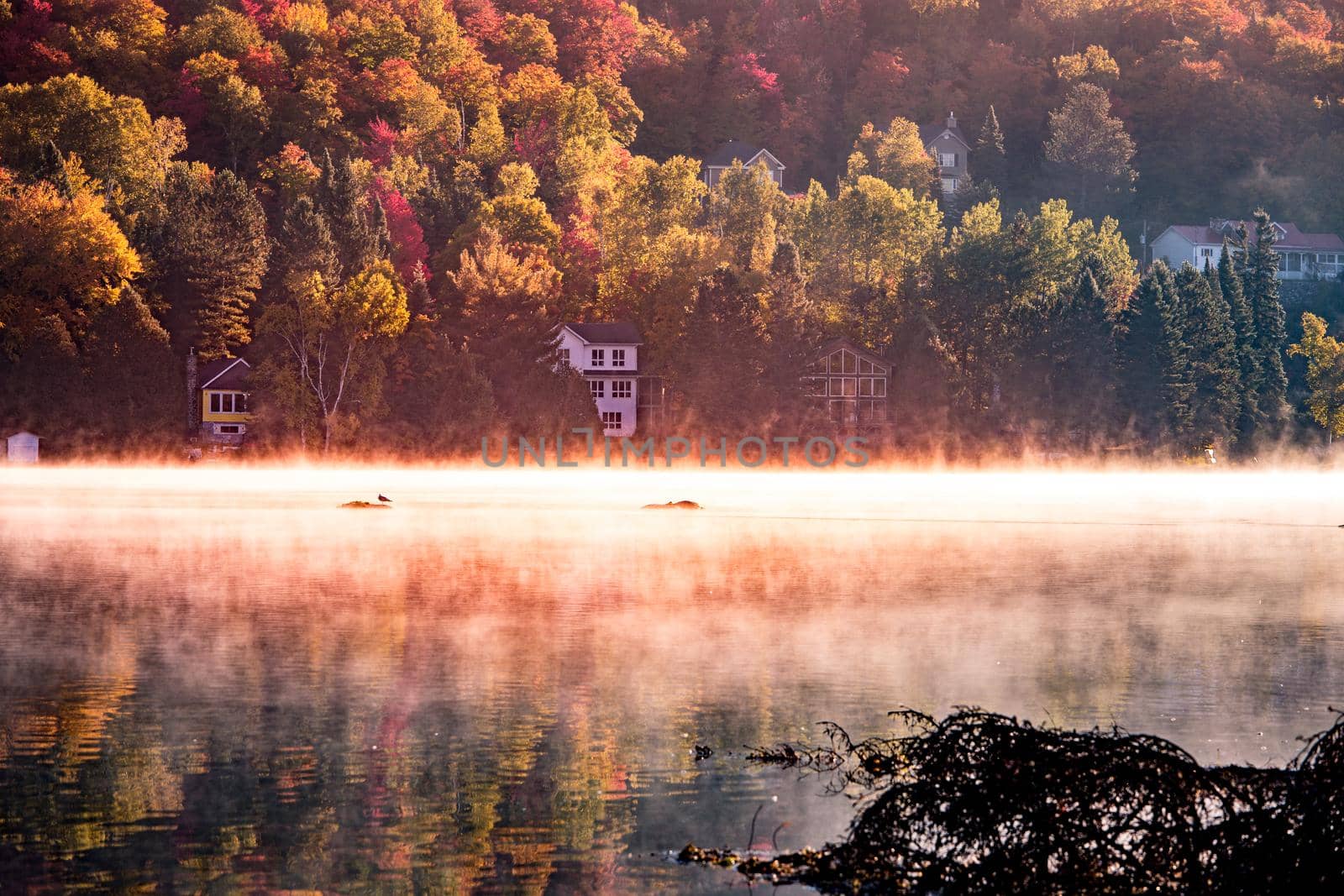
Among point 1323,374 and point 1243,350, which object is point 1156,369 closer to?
point 1243,350

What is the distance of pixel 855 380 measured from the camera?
456 ft

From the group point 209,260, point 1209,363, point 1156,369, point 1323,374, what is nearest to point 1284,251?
point 1323,374

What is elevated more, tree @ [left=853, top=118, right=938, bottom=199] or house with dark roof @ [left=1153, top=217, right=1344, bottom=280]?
tree @ [left=853, top=118, right=938, bottom=199]

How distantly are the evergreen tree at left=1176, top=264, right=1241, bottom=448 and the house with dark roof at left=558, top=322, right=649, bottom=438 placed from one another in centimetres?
3876

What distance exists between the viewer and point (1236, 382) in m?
140

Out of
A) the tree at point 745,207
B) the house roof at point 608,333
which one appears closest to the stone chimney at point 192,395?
the house roof at point 608,333

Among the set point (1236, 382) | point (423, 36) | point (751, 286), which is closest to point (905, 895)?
point (751, 286)

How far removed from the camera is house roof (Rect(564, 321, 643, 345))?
139 meters

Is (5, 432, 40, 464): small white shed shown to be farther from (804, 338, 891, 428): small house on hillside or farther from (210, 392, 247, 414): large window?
(804, 338, 891, 428): small house on hillside

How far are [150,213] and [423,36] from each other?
56.1 metres

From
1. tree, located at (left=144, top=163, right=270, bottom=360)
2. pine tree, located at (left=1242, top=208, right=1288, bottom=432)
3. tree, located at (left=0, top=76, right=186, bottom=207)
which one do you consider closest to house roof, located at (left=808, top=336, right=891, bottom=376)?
pine tree, located at (left=1242, top=208, right=1288, bottom=432)

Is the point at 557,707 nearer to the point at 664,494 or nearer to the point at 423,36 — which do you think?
the point at 664,494

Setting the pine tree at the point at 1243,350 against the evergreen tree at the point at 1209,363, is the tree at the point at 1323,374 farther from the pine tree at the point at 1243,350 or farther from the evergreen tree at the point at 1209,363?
the evergreen tree at the point at 1209,363

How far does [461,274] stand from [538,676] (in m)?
105
